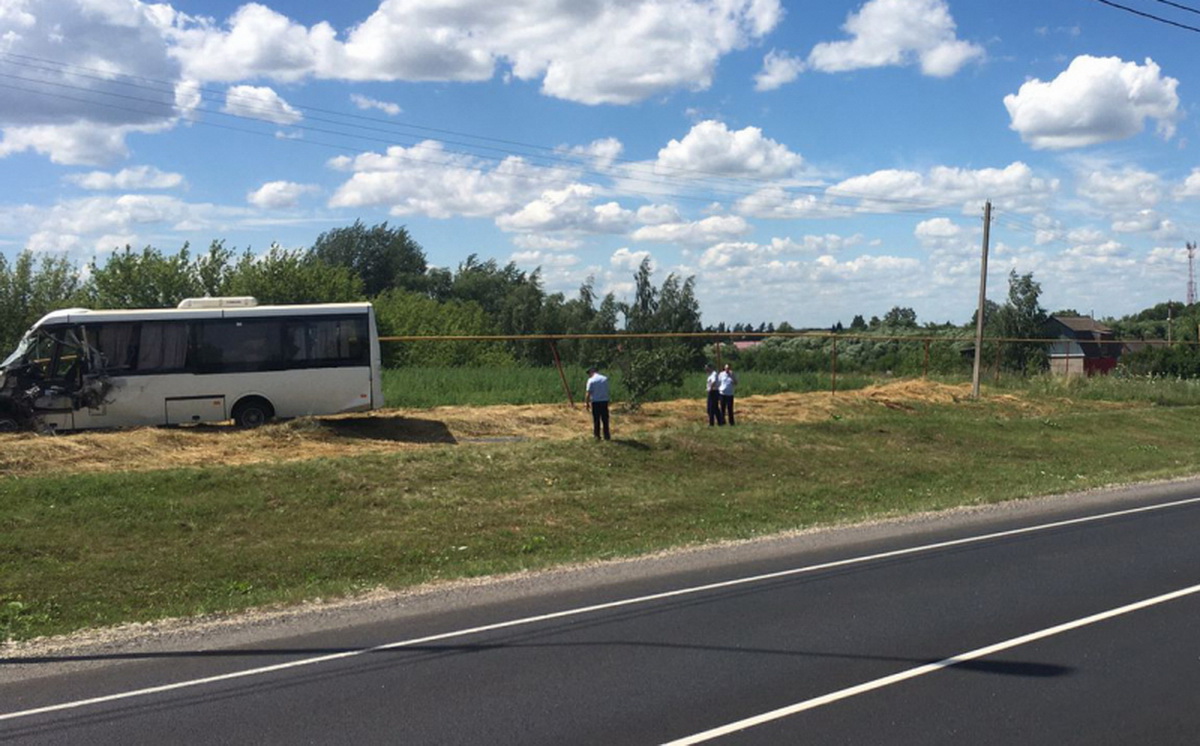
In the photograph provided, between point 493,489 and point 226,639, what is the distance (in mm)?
7775

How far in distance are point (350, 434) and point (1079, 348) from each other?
59661 mm

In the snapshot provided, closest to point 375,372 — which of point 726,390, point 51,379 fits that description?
point 51,379

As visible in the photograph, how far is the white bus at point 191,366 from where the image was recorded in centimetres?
1891

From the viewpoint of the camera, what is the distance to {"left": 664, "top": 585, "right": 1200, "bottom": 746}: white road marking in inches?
243

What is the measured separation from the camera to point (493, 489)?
1670cm

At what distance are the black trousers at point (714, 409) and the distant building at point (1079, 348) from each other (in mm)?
20356

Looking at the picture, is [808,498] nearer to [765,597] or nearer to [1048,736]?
[765,597]

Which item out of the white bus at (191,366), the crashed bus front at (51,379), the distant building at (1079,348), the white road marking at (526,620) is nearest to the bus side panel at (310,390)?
the white bus at (191,366)

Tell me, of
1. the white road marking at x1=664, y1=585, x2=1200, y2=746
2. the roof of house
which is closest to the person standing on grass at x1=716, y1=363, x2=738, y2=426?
the white road marking at x1=664, y1=585, x2=1200, y2=746

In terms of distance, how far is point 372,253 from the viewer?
10362 cm

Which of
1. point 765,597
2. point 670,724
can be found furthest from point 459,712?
point 765,597

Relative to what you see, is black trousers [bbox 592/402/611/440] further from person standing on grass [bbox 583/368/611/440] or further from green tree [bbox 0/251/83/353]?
green tree [bbox 0/251/83/353]

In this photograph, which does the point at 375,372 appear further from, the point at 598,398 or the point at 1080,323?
the point at 1080,323

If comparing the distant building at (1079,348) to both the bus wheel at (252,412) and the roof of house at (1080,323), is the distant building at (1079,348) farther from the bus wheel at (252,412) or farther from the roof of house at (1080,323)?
the bus wheel at (252,412)
